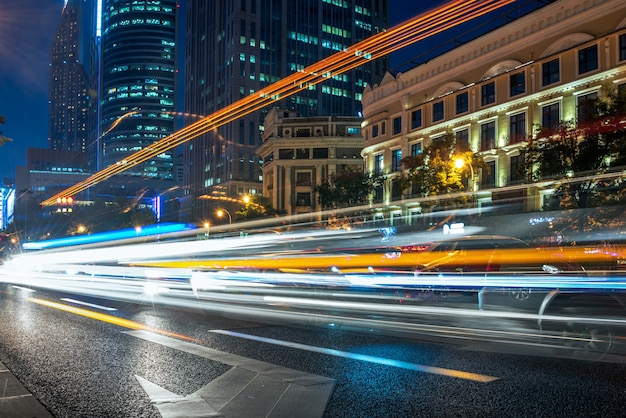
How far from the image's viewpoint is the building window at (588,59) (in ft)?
114

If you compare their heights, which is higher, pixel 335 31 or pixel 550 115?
pixel 335 31

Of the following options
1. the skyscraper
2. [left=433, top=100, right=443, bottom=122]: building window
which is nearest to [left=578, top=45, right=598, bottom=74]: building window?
[left=433, top=100, right=443, bottom=122]: building window

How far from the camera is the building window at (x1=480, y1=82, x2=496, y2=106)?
42406 mm

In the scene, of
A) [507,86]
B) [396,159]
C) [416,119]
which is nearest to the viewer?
[507,86]

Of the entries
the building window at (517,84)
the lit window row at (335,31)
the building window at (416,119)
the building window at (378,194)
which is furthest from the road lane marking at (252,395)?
the lit window row at (335,31)

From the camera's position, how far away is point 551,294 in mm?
7980

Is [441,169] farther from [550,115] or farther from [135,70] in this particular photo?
[135,70]

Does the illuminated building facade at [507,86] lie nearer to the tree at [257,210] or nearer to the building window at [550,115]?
the building window at [550,115]

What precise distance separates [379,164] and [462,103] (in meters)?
13.0

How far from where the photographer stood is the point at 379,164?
56125mm

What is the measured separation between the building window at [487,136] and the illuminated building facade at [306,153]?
37.8m

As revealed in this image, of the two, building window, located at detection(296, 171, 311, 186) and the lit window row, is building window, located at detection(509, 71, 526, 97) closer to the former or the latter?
building window, located at detection(296, 171, 311, 186)

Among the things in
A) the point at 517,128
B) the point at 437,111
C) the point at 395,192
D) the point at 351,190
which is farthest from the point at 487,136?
the point at 351,190

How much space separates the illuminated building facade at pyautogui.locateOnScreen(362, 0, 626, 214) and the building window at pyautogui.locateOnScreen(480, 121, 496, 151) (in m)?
0.08
